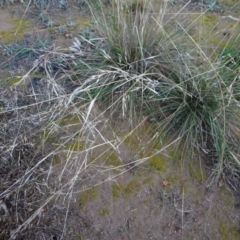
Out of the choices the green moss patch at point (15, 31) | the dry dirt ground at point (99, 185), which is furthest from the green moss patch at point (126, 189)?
the green moss patch at point (15, 31)

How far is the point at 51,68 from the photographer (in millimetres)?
2256

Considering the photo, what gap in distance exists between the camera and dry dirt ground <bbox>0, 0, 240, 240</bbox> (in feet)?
5.91

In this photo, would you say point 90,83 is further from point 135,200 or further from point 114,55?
point 135,200

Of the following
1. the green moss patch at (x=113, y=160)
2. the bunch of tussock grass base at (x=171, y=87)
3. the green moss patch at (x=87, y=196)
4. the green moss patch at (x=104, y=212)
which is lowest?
the green moss patch at (x=104, y=212)

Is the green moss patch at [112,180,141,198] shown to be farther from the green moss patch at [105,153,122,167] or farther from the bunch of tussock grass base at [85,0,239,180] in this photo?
the bunch of tussock grass base at [85,0,239,180]

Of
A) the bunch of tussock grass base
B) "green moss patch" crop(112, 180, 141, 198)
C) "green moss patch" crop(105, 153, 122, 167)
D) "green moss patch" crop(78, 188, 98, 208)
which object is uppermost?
the bunch of tussock grass base

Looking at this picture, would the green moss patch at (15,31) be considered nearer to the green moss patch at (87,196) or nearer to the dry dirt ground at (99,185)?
the dry dirt ground at (99,185)

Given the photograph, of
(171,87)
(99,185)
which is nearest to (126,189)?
(99,185)

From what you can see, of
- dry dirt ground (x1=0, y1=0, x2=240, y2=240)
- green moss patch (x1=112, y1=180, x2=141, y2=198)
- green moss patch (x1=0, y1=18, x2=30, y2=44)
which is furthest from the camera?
green moss patch (x1=0, y1=18, x2=30, y2=44)

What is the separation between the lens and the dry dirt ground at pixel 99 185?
180 cm

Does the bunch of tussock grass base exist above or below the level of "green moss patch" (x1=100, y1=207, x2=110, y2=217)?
above

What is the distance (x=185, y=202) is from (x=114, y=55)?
0.85m

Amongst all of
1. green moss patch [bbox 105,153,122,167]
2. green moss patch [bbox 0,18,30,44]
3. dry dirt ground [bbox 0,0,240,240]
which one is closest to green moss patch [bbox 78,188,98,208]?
dry dirt ground [bbox 0,0,240,240]

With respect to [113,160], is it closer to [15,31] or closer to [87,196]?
[87,196]
